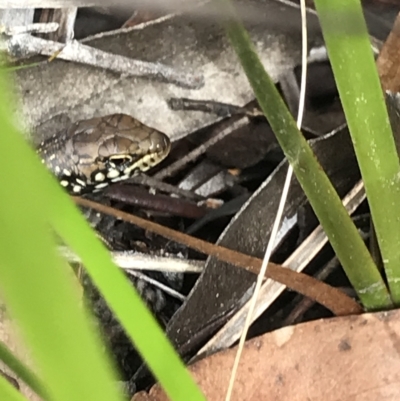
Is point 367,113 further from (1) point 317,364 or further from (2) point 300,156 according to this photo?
(1) point 317,364

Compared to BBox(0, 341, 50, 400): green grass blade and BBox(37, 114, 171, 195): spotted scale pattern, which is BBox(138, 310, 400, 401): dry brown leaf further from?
BBox(37, 114, 171, 195): spotted scale pattern

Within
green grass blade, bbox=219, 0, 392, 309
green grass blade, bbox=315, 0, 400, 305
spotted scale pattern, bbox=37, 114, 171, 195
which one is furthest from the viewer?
spotted scale pattern, bbox=37, 114, 171, 195

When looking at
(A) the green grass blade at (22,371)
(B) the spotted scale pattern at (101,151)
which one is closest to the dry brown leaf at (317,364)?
(A) the green grass blade at (22,371)

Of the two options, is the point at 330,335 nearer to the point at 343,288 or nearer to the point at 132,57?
the point at 343,288

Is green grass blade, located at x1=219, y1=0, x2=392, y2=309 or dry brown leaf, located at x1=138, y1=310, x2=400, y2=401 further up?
green grass blade, located at x1=219, y1=0, x2=392, y2=309

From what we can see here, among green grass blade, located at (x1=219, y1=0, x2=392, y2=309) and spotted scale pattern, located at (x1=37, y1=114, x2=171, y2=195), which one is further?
spotted scale pattern, located at (x1=37, y1=114, x2=171, y2=195)

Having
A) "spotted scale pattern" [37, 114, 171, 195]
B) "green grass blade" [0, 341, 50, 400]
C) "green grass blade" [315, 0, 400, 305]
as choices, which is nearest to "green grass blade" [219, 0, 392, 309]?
"green grass blade" [315, 0, 400, 305]
